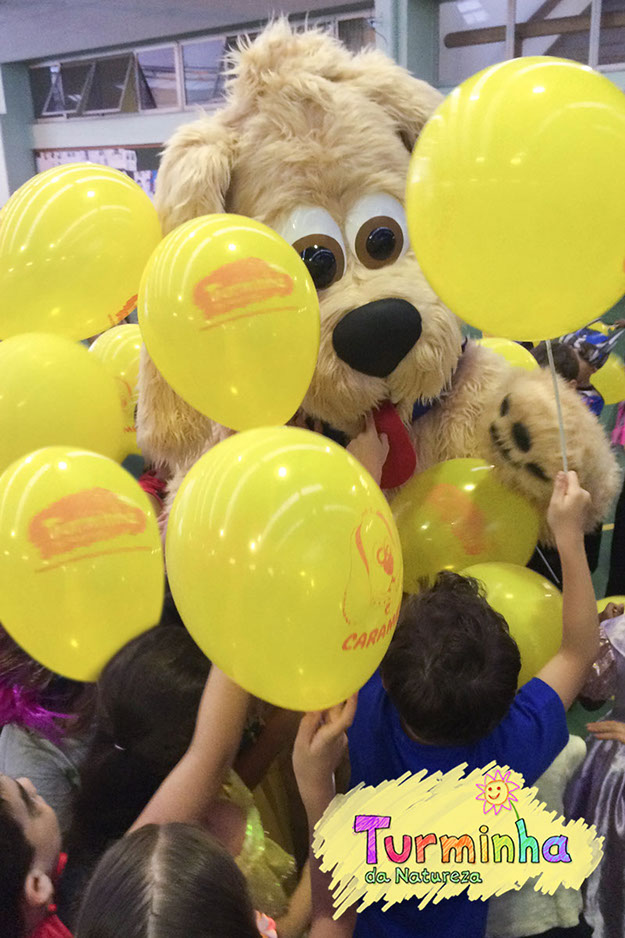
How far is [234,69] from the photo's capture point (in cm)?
119

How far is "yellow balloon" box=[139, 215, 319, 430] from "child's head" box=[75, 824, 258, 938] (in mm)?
506

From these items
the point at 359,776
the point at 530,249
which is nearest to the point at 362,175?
the point at 530,249

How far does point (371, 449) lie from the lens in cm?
116

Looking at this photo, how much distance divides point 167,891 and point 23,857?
219mm

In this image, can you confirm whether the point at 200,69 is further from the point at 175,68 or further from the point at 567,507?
the point at 567,507

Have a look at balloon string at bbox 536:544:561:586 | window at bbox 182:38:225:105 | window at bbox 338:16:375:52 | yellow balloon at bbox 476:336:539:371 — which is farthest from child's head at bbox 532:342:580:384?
window at bbox 182:38:225:105

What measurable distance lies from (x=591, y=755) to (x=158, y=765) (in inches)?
26.7

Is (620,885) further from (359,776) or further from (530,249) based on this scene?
(530,249)

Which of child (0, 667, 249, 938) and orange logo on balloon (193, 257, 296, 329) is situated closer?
child (0, 667, 249, 938)

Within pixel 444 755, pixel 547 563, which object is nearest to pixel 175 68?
pixel 547 563

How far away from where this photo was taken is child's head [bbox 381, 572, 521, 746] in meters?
0.86

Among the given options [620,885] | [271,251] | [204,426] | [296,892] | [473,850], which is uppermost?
[271,251]

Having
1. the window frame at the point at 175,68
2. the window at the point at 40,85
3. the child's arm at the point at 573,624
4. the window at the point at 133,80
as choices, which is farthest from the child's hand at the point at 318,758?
the window at the point at 40,85

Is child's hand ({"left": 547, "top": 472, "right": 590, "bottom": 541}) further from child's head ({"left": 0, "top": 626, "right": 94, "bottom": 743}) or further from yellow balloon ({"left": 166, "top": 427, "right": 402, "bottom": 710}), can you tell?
child's head ({"left": 0, "top": 626, "right": 94, "bottom": 743})
